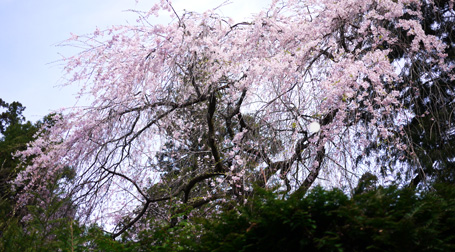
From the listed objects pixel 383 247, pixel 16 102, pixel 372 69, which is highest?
pixel 16 102

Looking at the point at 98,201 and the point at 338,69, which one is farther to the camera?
the point at 98,201

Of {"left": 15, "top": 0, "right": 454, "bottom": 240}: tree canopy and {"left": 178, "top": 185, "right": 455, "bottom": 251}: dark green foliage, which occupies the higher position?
{"left": 15, "top": 0, "right": 454, "bottom": 240}: tree canopy

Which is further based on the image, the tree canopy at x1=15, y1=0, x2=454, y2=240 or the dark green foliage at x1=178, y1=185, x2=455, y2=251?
the tree canopy at x1=15, y1=0, x2=454, y2=240

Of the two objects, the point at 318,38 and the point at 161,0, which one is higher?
the point at 161,0

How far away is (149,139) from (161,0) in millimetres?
1928

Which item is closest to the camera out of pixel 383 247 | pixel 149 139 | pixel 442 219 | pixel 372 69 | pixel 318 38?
pixel 383 247

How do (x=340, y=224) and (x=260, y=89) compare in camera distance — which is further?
(x=260, y=89)

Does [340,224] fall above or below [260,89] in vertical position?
below

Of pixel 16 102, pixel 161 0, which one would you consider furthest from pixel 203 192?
pixel 16 102

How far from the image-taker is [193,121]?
7.29m

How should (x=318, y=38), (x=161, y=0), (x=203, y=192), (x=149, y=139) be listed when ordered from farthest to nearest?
(x=203, y=192)
(x=149, y=139)
(x=161, y=0)
(x=318, y=38)

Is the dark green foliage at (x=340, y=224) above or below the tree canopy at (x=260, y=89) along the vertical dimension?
below

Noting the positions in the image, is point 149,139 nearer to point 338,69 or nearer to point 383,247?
point 338,69

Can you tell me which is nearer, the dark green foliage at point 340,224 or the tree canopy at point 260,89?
the dark green foliage at point 340,224
